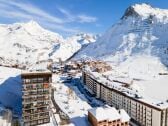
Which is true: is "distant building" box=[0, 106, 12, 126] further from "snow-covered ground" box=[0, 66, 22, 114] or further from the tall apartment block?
the tall apartment block

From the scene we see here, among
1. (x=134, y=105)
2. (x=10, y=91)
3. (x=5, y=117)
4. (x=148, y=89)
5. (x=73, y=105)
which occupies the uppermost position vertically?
(x=10, y=91)

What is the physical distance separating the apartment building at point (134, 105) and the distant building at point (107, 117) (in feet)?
30.1

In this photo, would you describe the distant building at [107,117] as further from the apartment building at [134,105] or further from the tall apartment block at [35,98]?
the tall apartment block at [35,98]

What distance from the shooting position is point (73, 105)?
91.5 meters

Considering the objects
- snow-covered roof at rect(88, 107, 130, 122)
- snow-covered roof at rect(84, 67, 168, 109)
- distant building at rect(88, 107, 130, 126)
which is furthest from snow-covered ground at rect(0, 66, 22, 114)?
snow-covered roof at rect(88, 107, 130, 122)

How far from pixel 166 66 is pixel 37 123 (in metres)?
134

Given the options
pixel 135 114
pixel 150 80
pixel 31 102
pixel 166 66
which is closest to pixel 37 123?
pixel 31 102

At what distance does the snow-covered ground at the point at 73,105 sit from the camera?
7244cm

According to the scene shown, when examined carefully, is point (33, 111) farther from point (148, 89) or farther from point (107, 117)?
point (148, 89)

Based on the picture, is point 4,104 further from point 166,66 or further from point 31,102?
point 166,66

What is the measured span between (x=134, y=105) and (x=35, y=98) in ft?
107

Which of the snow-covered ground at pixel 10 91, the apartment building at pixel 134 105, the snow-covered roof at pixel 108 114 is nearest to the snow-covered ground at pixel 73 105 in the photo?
the snow-covered roof at pixel 108 114

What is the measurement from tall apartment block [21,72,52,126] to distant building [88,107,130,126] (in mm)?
13912

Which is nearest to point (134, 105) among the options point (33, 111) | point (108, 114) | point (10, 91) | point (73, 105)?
point (108, 114)
